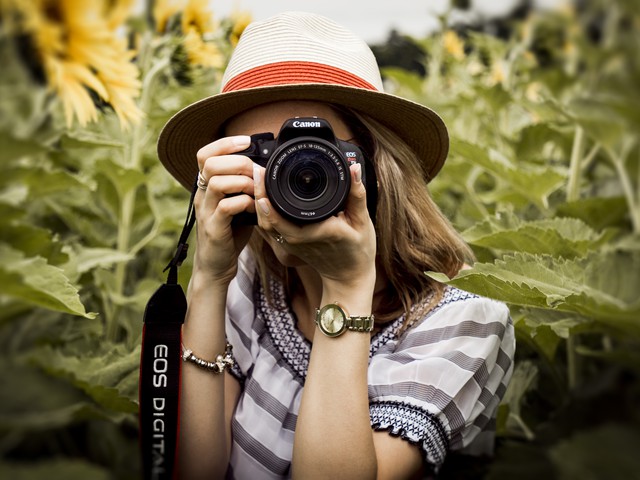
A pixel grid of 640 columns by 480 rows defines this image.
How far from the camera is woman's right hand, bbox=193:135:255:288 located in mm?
1147

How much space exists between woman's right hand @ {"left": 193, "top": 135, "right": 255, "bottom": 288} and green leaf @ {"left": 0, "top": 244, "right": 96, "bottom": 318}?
506 mm

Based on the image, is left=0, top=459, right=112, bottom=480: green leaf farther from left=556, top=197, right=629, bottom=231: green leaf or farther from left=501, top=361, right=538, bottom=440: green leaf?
left=556, top=197, right=629, bottom=231: green leaf

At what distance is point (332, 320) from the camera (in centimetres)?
112

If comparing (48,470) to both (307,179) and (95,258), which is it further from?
(95,258)

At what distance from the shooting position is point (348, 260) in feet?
3.65

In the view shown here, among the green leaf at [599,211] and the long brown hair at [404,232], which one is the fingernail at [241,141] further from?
the green leaf at [599,211]

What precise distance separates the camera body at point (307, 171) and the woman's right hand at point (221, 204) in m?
0.05

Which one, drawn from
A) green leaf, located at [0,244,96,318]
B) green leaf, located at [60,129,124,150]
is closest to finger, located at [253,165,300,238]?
green leaf, located at [60,129,124,150]

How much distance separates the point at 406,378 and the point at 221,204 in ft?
1.38

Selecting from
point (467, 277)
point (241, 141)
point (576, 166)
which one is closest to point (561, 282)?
point (467, 277)

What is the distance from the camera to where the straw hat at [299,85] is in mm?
1213

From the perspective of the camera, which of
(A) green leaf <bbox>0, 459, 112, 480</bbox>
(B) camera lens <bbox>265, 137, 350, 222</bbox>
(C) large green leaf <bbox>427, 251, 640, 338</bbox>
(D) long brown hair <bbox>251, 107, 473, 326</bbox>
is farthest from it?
(D) long brown hair <bbox>251, 107, 473, 326</bbox>

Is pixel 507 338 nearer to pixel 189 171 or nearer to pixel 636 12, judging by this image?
pixel 189 171

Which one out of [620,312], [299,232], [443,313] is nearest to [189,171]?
[299,232]
